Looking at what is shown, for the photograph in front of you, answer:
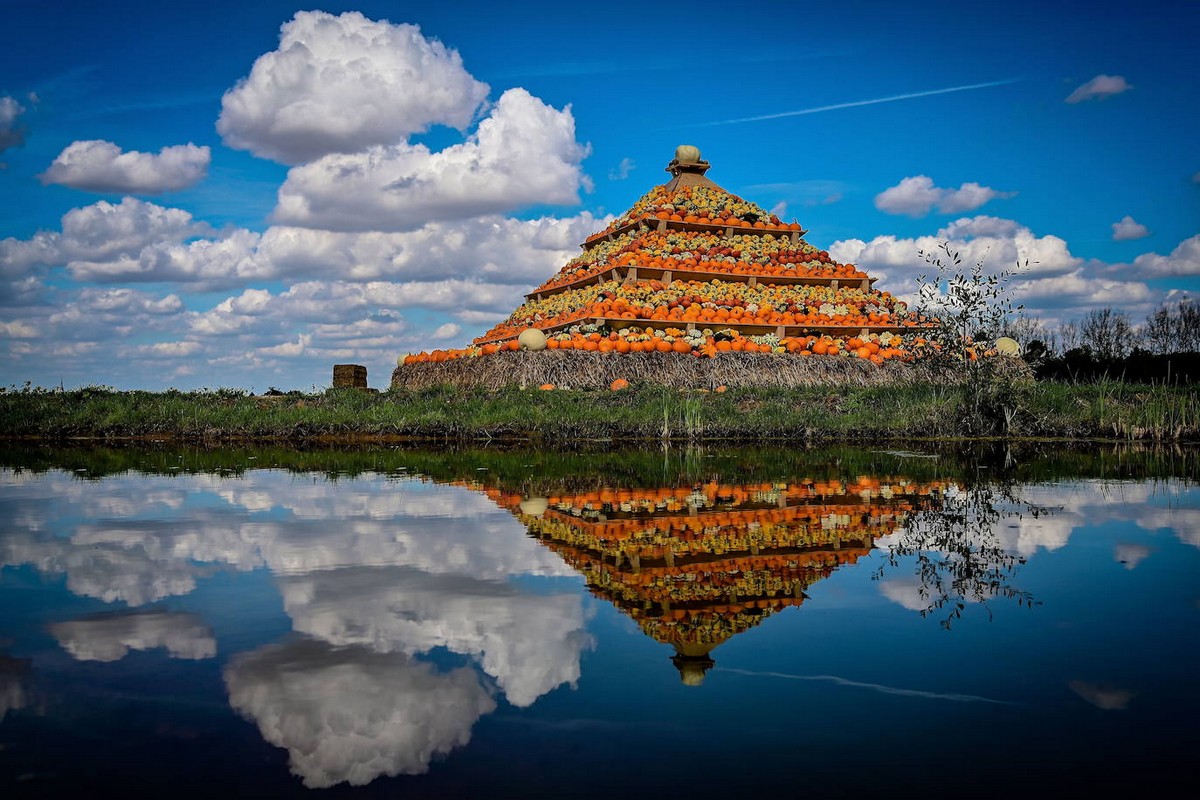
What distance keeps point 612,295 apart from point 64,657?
21062 millimetres

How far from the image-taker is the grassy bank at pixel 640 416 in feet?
44.6

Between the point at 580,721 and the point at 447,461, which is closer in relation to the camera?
the point at 580,721

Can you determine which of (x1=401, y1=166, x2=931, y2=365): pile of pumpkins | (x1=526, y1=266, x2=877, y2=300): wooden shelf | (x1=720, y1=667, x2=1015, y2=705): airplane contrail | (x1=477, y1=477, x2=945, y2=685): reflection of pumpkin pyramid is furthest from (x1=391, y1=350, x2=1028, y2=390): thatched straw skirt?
(x1=720, y1=667, x2=1015, y2=705): airplane contrail

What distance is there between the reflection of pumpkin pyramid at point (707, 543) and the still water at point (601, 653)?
2cm

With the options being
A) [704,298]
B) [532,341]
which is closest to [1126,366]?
[704,298]

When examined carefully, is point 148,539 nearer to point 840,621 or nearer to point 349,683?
point 349,683

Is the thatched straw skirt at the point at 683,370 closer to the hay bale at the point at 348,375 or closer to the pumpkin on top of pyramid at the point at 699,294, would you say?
the pumpkin on top of pyramid at the point at 699,294

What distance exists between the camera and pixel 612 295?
23.3 meters

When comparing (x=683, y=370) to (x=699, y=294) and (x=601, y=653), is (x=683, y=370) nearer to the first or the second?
(x=699, y=294)

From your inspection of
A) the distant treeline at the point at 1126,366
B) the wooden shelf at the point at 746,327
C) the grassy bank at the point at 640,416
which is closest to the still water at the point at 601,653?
the grassy bank at the point at 640,416

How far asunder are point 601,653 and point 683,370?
56.1 ft

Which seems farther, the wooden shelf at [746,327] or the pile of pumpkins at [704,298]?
the wooden shelf at [746,327]

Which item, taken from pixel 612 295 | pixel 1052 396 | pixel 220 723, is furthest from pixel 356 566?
pixel 612 295

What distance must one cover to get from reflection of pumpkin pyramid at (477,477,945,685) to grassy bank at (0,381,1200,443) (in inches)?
253
